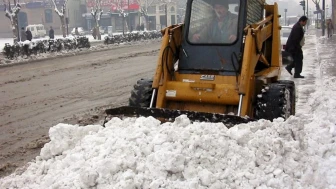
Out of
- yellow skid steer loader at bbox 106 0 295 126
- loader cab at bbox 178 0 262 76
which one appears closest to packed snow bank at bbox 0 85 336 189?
yellow skid steer loader at bbox 106 0 295 126

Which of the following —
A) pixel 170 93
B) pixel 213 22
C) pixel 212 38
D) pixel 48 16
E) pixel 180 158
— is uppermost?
pixel 48 16

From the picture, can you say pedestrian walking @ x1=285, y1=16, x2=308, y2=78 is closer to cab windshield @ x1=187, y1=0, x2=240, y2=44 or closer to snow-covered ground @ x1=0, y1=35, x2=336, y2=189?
cab windshield @ x1=187, y1=0, x2=240, y2=44

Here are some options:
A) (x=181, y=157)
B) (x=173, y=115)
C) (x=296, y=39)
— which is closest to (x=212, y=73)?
(x=173, y=115)

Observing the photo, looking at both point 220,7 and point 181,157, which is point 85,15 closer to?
point 220,7

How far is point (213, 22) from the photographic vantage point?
7219 millimetres

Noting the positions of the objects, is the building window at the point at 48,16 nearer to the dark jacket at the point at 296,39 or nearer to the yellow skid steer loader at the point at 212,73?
the dark jacket at the point at 296,39

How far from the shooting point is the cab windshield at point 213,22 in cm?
706

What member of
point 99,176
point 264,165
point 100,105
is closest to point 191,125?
point 264,165

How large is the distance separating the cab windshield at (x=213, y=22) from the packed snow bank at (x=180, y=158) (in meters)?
1.87

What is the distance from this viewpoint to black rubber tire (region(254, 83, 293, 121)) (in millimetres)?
6492

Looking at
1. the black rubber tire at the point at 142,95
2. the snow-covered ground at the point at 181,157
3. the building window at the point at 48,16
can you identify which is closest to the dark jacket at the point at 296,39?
the black rubber tire at the point at 142,95

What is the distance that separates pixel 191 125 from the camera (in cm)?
539

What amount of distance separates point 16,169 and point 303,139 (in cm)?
390

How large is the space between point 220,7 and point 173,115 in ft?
6.91
